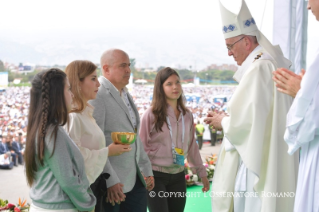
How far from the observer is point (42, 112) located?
1573 mm

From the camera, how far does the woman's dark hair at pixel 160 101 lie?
9.30 ft

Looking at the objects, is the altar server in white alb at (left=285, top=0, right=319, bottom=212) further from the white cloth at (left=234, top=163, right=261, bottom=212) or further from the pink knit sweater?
the pink knit sweater

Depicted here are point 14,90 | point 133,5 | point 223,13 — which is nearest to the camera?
point 223,13

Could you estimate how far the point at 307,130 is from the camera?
154 cm

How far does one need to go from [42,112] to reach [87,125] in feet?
1.42

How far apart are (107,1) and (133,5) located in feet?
2.10

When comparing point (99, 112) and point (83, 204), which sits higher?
point (99, 112)

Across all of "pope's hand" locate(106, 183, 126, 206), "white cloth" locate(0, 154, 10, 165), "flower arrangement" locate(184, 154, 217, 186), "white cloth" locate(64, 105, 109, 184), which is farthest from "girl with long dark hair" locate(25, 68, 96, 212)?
"white cloth" locate(0, 154, 10, 165)

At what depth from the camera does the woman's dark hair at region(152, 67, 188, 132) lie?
112 inches

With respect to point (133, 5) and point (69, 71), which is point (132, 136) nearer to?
point (69, 71)

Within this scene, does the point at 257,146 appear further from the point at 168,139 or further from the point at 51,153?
the point at 51,153

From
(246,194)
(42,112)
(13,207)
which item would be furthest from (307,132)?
(13,207)

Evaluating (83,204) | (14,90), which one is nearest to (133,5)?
(14,90)

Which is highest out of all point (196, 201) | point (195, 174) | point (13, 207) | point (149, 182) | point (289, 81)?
point (289, 81)
